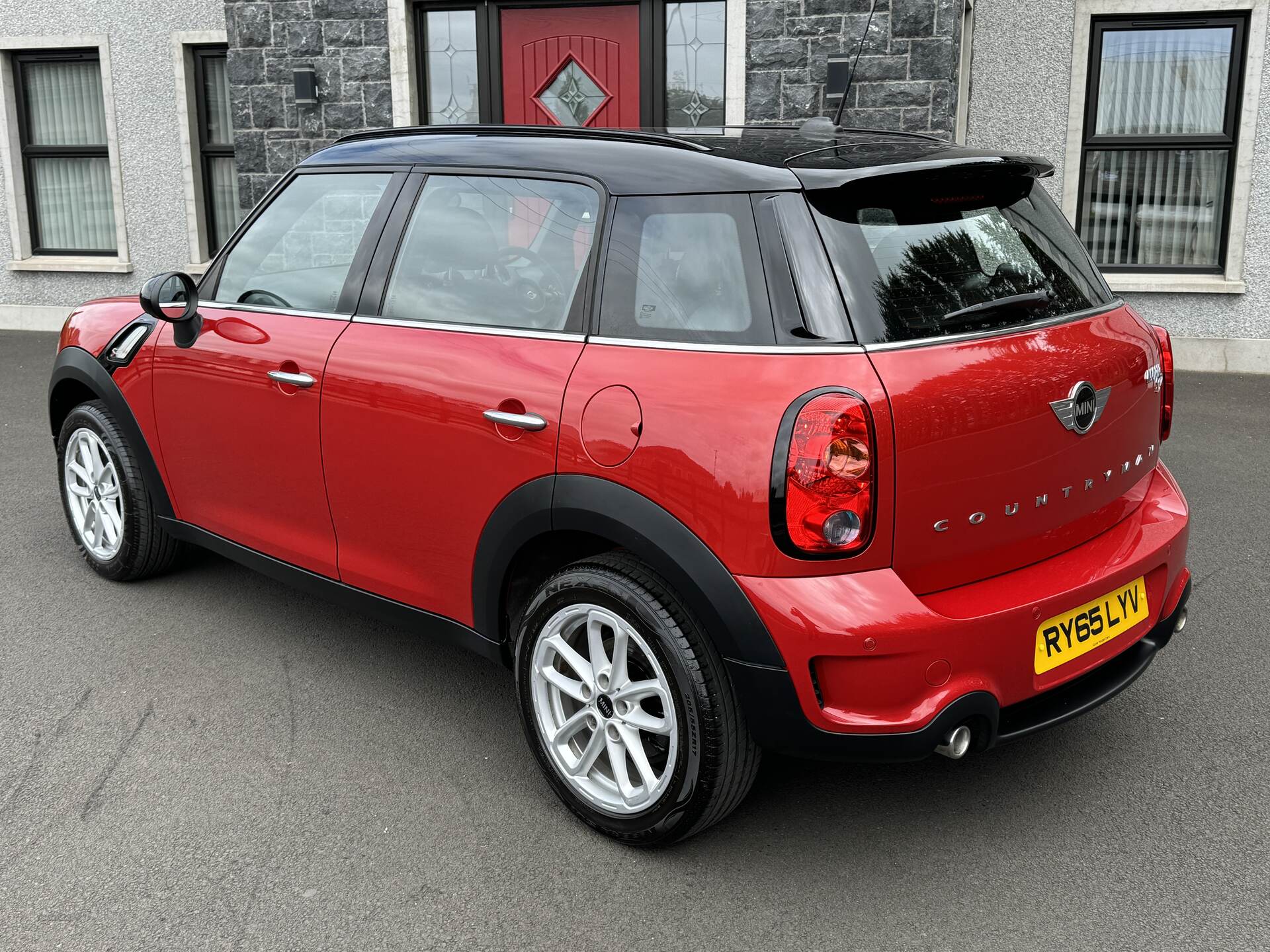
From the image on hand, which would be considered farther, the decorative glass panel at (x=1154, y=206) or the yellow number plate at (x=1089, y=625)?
the decorative glass panel at (x=1154, y=206)

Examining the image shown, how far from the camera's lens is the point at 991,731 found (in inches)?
102

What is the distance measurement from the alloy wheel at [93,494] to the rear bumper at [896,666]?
10.1 ft

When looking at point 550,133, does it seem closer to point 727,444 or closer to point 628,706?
point 727,444

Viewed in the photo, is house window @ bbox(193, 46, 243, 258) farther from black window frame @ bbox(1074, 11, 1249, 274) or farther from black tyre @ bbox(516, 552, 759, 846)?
black tyre @ bbox(516, 552, 759, 846)

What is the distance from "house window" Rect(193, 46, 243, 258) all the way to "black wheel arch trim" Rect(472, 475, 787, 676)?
375 inches

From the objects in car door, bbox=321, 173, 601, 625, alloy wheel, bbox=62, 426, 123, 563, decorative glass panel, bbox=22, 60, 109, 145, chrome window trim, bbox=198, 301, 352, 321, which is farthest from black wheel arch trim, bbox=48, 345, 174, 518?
decorative glass panel, bbox=22, 60, 109, 145

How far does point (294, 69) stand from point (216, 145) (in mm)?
2612

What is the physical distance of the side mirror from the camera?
3.91m

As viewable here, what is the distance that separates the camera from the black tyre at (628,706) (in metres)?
2.60

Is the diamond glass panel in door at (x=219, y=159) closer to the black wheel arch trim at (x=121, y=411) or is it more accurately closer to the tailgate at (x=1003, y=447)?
the black wheel arch trim at (x=121, y=411)

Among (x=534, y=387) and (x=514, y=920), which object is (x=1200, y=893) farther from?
(x=534, y=387)

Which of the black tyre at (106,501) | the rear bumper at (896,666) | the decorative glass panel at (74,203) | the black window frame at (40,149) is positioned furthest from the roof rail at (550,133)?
the decorative glass panel at (74,203)

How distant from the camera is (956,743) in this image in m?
2.50

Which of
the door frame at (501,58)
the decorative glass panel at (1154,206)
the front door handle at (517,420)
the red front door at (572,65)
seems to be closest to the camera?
the front door handle at (517,420)
